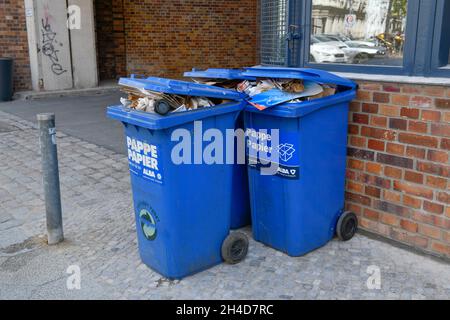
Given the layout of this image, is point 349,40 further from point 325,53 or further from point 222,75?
point 222,75

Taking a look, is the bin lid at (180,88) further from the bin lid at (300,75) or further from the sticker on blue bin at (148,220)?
the sticker on blue bin at (148,220)

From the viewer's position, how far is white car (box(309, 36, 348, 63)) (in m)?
4.12

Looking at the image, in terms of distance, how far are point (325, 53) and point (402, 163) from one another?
1.25m

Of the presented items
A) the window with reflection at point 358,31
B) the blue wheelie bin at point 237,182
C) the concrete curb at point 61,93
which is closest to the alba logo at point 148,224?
the blue wheelie bin at point 237,182

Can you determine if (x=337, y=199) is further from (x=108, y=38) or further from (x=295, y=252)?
(x=108, y=38)

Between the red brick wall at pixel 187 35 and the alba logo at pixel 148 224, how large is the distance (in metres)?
10.8

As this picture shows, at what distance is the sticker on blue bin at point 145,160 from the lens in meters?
3.03

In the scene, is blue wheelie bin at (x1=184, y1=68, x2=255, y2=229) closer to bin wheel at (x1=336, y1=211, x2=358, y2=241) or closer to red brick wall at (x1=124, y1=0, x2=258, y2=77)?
bin wheel at (x1=336, y1=211, x2=358, y2=241)

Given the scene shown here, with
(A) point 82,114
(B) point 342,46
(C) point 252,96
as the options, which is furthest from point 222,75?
(A) point 82,114

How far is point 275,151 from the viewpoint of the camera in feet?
11.2

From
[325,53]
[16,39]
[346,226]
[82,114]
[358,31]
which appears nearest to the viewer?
[346,226]

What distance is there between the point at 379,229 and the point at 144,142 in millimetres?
2043

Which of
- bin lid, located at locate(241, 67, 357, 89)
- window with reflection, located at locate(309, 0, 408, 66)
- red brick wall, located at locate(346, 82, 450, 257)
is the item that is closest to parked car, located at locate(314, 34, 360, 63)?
window with reflection, located at locate(309, 0, 408, 66)
